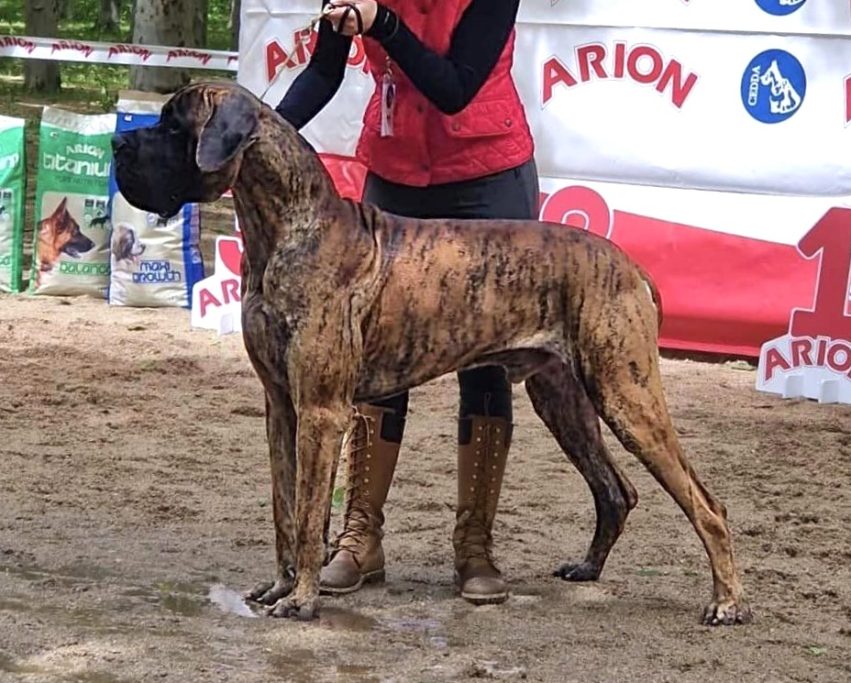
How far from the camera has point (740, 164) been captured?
827cm

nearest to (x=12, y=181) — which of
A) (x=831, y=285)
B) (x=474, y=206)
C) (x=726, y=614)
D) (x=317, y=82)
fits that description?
(x=831, y=285)

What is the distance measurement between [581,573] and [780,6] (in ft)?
13.7

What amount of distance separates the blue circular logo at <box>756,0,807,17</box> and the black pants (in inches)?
146

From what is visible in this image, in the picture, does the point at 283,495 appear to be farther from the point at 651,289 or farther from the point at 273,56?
the point at 273,56

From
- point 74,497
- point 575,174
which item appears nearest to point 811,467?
point 575,174

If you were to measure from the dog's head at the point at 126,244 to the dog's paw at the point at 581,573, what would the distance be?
17.0 feet

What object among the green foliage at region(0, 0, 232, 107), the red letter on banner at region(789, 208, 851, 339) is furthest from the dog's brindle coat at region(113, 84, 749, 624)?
the green foliage at region(0, 0, 232, 107)

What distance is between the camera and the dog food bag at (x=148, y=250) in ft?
31.3

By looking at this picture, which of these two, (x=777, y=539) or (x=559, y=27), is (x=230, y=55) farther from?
(x=777, y=539)

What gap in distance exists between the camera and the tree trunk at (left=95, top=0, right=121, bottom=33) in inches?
1346

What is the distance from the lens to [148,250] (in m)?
9.59

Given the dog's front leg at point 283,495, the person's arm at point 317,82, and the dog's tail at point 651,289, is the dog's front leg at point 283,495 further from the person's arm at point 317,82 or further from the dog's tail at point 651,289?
the dog's tail at point 651,289

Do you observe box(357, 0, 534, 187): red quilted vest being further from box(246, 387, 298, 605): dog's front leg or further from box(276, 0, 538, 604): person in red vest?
box(246, 387, 298, 605): dog's front leg

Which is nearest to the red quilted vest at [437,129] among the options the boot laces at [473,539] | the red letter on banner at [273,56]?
the boot laces at [473,539]
